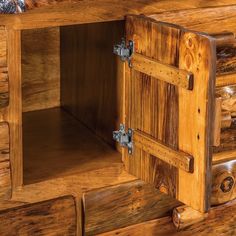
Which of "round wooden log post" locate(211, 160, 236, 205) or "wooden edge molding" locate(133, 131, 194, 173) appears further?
"round wooden log post" locate(211, 160, 236, 205)

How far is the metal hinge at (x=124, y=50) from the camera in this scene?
86.0 inches

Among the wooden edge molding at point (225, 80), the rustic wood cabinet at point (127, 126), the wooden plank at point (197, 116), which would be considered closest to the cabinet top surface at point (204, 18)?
the rustic wood cabinet at point (127, 126)

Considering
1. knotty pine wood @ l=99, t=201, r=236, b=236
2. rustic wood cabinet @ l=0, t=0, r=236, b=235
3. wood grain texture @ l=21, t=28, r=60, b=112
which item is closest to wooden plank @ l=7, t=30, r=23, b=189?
rustic wood cabinet @ l=0, t=0, r=236, b=235

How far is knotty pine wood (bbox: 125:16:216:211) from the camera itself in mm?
1938

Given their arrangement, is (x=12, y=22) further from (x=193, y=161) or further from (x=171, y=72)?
(x=193, y=161)

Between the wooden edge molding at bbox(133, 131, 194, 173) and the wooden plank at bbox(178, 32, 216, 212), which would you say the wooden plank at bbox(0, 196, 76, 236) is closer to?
the wooden edge molding at bbox(133, 131, 194, 173)

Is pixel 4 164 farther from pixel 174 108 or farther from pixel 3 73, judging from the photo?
pixel 174 108

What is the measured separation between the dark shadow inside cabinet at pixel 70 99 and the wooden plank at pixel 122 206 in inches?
3.2

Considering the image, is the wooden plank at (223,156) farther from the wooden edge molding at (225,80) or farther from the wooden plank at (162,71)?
the wooden plank at (162,71)

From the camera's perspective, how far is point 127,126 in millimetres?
2277

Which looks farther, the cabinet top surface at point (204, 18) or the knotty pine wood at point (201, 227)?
the knotty pine wood at point (201, 227)

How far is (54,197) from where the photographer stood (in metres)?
2.23

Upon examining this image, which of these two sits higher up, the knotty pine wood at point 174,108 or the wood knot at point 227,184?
the knotty pine wood at point 174,108

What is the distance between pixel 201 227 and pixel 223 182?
177 millimetres
